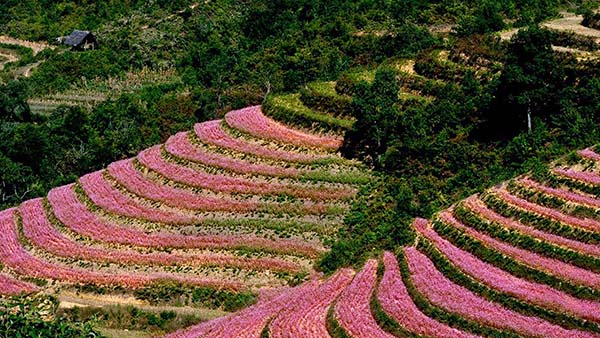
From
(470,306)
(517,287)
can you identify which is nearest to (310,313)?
(470,306)

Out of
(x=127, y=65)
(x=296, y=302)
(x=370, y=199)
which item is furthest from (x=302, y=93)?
(x=127, y=65)

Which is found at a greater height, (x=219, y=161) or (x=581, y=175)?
(x=581, y=175)

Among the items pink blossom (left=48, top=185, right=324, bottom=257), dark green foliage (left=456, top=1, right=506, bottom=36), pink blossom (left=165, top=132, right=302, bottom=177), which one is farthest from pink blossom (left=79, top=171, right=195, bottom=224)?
dark green foliage (left=456, top=1, right=506, bottom=36)

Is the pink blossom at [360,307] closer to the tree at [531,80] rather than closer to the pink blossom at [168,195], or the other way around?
the pink blossom at [168,195]

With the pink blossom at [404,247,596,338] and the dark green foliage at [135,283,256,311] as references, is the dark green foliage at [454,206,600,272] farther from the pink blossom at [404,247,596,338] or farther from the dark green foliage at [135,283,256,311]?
the dark green foliage at [135,283,256,311]

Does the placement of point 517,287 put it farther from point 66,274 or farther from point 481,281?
point 66,274

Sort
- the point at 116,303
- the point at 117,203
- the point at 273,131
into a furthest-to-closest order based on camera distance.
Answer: the point at 273,131 → the point at 117,203 → the point at 116,303

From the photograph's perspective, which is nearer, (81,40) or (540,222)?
(540,222)
